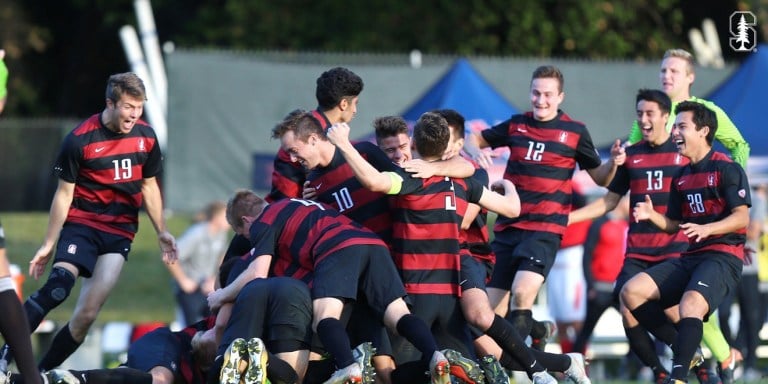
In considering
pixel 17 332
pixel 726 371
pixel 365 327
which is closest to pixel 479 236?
pixel 365 327

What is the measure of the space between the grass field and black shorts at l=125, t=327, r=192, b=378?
8346mm

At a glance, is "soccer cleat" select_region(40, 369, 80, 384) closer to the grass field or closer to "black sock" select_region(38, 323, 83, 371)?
"black sock" select_region(38, 323, 83, 371)

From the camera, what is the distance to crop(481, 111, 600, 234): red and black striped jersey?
9297 millimetres

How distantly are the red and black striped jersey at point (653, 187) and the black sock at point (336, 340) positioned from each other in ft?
8.91

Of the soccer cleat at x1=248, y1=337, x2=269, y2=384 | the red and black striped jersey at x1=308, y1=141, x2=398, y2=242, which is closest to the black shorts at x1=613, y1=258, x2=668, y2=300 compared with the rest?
the red and black striped jersey at x1=308, y1=141, x2=398, y2=242

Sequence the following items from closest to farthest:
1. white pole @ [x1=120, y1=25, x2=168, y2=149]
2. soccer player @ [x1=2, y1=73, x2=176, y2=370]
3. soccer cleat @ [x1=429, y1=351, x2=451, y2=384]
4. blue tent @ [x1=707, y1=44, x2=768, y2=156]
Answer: soccer cleat @ [x1=429, y1=351, x2=451, y2=384], soccer player @ [x1=2, y1=73, x2=176, y2=370], blue tent @ [x1=707, y1=44, x2=768, y2=156], white pole @ [x1=120, y1=25, x2=168, y2=149]

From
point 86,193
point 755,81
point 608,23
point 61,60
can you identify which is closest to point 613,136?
point 755,81

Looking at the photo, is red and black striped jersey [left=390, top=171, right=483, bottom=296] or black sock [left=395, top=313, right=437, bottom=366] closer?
black sock [left=395, top=313, right=437, bottom=366]

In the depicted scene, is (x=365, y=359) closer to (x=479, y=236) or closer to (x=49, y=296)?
(x=479, y=236)

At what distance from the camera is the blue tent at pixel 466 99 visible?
1491cm

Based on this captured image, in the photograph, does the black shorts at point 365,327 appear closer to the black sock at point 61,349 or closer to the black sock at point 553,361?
the black sock at point 553,361

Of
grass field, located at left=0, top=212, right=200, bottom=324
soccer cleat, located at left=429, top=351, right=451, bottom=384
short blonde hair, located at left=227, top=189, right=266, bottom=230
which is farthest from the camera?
grass field, located at left=0, top=212, right=200, bottom=324

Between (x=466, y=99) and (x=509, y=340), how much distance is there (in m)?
7.41

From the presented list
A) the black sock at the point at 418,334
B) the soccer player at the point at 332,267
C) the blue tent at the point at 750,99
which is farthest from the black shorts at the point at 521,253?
the blue tent at the point at 750,99
